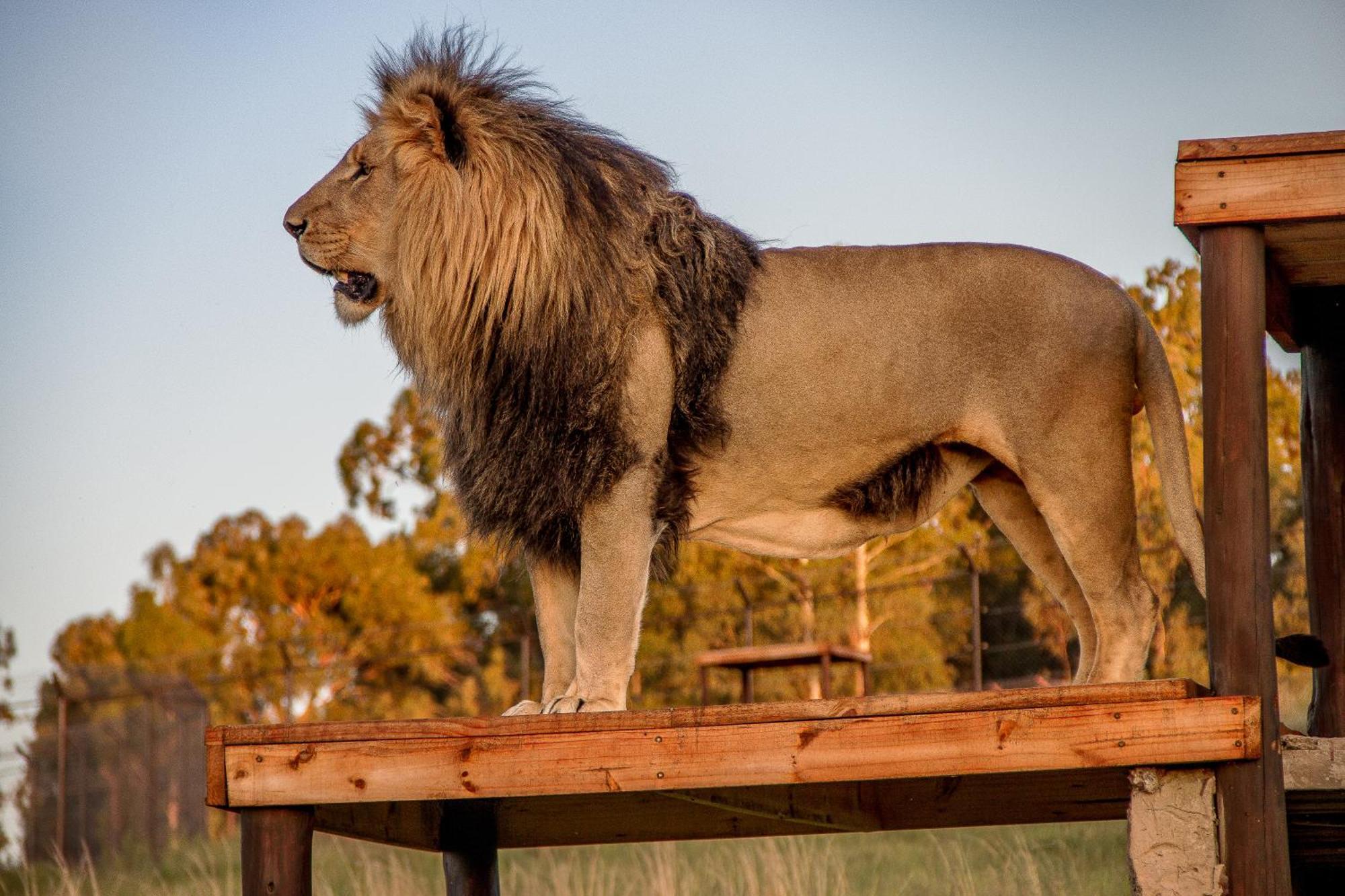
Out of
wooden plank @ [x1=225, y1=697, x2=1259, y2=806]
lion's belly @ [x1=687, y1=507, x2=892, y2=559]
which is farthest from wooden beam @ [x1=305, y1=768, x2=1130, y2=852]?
lion's belly @ [x1=687, y1=507, x2=892, y2=559]

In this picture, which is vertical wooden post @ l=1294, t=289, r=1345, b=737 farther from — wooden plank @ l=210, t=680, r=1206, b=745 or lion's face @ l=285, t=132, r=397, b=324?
lion's face @ l=285, t=132, r=397, b=324

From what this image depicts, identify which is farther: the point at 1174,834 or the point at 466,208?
the point at 466,208

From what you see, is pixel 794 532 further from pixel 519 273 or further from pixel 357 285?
pixel 357 285

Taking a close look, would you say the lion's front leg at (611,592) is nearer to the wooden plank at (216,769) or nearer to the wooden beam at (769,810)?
the wooden beam at (769,810)

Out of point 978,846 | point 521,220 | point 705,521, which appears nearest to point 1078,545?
point 705,521

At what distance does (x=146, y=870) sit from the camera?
10766mm

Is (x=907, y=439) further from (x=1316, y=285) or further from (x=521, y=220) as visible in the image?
(x=1316, y=285)

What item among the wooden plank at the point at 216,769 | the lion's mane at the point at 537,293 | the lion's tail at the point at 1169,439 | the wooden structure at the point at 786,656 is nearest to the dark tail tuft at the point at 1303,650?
the lion's tail at the point at 1169,439

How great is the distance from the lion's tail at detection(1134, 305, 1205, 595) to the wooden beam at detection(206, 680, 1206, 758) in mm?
760

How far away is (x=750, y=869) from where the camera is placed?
6574 mm

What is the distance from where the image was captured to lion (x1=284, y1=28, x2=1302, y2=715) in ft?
12.7

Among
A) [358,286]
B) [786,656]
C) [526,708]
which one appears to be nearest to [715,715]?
[526,708]

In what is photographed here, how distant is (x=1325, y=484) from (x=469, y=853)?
2941 millimetres

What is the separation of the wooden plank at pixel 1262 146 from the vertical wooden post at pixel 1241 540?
0.17 m
